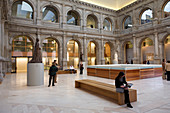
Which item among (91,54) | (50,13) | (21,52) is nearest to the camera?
(50,13)

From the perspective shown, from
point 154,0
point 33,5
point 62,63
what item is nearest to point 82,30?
point 62,63

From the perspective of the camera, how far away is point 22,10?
1834cm

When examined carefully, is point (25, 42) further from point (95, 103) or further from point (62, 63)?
point (95, 103)

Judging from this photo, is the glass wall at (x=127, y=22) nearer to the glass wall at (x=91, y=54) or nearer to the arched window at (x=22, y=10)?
the glass wall at (x=91, y=54)

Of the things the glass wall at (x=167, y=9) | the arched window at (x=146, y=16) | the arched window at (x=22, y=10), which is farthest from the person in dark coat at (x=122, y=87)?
the arched window at (x=146, y=16)

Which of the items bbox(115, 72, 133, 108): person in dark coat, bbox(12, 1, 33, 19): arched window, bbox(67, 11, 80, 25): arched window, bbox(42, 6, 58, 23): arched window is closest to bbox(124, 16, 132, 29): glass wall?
bbox(67, 11, 80, 25): arched window

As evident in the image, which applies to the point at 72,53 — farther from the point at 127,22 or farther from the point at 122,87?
the point at 122,87

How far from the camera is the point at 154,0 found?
1872 cm

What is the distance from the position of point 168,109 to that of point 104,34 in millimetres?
20529

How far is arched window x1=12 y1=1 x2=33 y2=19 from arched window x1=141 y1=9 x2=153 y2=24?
59.8 ft

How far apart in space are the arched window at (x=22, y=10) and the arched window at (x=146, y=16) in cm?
1824

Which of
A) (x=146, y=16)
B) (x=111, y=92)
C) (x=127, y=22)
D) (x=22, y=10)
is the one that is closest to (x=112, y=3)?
(x=127, y=22)

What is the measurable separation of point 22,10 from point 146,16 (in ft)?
65.3

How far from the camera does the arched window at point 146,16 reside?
67.7 feet
